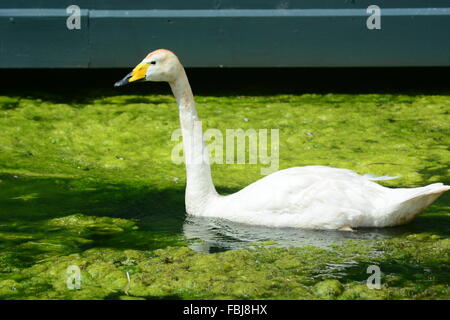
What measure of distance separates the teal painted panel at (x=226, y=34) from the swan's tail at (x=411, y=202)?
4043 millimetres

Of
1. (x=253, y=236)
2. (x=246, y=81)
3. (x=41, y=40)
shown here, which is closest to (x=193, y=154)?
(x=253, y=236)

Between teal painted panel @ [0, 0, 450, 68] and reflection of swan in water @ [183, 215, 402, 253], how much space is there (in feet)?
12.8

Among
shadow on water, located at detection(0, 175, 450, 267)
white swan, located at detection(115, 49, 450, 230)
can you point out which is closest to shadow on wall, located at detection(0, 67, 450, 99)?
shadow on water, located at detection(0, 175, 450, 267)

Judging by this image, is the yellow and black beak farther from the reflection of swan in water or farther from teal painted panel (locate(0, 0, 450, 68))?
teal painted panel (locate(0, 0, 450, 68))

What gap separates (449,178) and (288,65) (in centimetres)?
317

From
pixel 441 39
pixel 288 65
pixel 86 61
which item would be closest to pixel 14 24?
pixel 86 61

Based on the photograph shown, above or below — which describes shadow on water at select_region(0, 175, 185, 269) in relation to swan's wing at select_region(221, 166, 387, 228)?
below

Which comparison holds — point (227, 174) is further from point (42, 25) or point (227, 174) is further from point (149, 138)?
point (42, 25)

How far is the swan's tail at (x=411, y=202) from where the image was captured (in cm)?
523

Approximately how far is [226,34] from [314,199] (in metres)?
4.07

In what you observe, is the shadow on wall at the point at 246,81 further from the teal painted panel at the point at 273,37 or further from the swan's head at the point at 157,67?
the swan's head at the point at 157,67

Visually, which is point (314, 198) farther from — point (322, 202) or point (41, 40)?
point (41, 40)

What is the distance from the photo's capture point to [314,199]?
5398 mm

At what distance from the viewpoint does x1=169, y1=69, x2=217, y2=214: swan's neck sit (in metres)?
5.76
